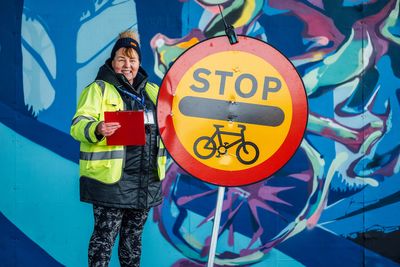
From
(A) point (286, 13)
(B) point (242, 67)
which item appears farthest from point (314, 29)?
(B) point (242, 67)

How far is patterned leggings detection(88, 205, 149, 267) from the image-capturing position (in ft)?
9.61

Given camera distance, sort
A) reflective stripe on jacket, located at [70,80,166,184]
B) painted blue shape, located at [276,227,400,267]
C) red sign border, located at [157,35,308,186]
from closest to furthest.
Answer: red sign border, located at [157,35,308,186]
reflective stripe on jacket, located at [70,80,166,184]
painted blue shape, located at [276,227,400,267]

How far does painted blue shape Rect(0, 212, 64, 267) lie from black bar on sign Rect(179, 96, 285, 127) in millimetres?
2066

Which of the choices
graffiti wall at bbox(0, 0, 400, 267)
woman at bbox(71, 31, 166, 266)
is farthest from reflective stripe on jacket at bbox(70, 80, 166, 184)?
graffiti wall at bbox(0, 0, 400, 267)

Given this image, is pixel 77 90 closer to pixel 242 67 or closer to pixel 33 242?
pixel 33 242

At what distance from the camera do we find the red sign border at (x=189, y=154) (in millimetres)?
2305

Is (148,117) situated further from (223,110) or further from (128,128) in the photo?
(223,110)

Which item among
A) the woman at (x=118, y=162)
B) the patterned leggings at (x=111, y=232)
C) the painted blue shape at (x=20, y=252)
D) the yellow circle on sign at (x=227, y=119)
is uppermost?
the yellow circle on sign at (x=227, y=119)

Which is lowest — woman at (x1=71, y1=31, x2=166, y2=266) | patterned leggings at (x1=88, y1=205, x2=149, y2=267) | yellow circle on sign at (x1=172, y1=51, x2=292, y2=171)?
patterned leggings at (x1=88, y1=205, x2=149, y2=267)

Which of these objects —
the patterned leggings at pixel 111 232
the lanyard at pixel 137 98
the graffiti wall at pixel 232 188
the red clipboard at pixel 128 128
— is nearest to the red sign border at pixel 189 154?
the red clipboard at pixel 128 128

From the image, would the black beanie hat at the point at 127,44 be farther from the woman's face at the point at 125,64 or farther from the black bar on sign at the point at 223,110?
the black bar on sign at the point at 223,110

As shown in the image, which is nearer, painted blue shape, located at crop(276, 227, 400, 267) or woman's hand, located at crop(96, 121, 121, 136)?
woman's hand, located at crop(96, 121, 121, 136)

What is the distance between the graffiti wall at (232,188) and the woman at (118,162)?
2.96 ft

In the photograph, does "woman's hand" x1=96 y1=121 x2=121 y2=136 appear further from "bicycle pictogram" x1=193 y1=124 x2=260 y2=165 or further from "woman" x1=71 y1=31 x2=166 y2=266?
"bicycle pictogram" x1=193 y1=124 x2=260 y2=165
